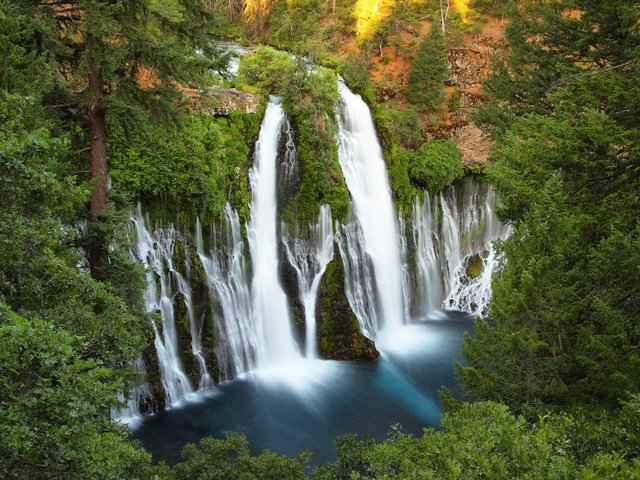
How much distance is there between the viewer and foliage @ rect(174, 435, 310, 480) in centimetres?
732

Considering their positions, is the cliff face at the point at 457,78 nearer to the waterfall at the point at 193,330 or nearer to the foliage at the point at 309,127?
the foliage at the point at 309,127

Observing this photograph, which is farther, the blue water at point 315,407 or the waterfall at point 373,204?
the waterfall at point 373,204

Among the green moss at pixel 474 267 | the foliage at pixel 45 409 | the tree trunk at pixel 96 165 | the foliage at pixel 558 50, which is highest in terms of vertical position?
the foliage at pixel 558 50

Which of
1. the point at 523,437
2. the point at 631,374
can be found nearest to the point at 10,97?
the point at 523,437

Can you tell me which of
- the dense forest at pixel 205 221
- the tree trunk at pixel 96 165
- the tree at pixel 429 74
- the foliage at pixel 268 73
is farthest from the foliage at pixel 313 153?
the tree trunk at pixel 96 165

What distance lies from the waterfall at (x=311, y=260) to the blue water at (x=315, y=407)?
1.29 m

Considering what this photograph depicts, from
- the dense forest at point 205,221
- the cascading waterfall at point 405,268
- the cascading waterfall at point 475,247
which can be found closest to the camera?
the dense forest at point 205,221

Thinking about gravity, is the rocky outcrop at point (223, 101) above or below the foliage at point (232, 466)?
above

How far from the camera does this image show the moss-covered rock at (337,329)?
16656mm

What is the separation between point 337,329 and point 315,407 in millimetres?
3253

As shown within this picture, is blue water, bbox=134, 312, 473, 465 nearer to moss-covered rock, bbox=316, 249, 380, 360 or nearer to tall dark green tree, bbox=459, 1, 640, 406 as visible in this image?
moss-covered rock, bbox=316, 249, 380, 360

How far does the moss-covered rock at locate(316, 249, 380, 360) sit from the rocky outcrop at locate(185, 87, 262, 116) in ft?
21.8

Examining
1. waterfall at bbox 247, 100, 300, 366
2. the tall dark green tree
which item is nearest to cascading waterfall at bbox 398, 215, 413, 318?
waterfall at bbox 247, 100, 300, 366

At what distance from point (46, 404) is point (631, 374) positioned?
305 inches
